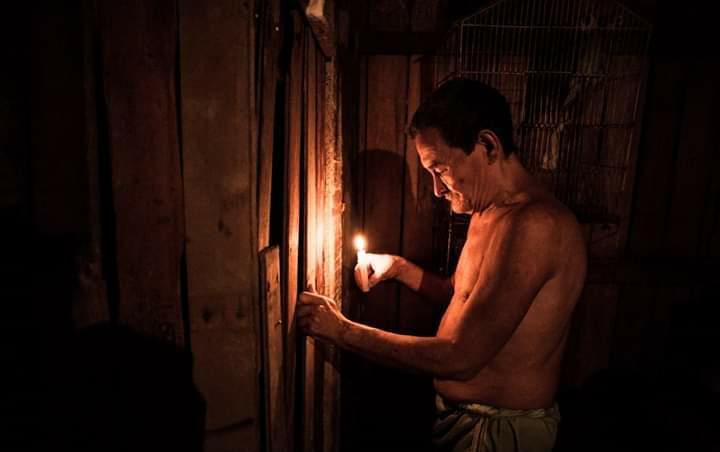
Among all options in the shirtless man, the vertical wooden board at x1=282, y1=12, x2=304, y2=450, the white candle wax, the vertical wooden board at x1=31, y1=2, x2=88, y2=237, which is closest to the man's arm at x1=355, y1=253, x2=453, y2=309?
the white candle wax

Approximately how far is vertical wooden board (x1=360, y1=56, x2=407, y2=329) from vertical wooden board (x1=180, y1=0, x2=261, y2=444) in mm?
2111

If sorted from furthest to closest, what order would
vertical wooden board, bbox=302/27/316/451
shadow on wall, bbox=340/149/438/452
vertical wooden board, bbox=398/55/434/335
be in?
1. shadow on wall, bbox=340/149/438/452
2. vertical wooden board, bbox=398/55/434/335
3. vertical wooden board, bbox=302/27/316/451

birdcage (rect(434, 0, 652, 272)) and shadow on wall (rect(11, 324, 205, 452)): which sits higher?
birdcage (rect(434, 0, 652, 272))

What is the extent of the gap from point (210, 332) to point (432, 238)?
235 cm

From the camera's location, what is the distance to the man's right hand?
3.08 m

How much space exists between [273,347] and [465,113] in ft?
5.21

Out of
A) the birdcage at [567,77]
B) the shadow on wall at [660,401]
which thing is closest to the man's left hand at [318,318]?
the birdcage at [567,77]

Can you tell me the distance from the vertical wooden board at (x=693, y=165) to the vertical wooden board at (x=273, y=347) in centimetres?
338

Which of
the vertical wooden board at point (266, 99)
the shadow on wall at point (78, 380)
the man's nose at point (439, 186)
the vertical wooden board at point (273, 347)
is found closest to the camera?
the shadow on wall at point (78, 380)

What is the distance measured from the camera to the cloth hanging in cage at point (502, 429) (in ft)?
7.07

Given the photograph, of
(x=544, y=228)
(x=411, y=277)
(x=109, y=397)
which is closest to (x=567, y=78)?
(x=544, y=228)

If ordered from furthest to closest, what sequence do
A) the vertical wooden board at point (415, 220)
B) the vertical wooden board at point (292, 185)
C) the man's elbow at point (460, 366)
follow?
the vertical wooden board at point (415, 220) < the man's elbow at point (460, 366) < the vertical wooden board at point (292, 185)

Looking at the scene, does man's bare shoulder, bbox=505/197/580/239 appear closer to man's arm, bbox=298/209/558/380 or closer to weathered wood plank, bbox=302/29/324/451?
man's arm, bbox=298/209/558/380

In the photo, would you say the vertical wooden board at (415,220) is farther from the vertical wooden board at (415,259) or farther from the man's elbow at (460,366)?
the man's elbow at (460,366)
